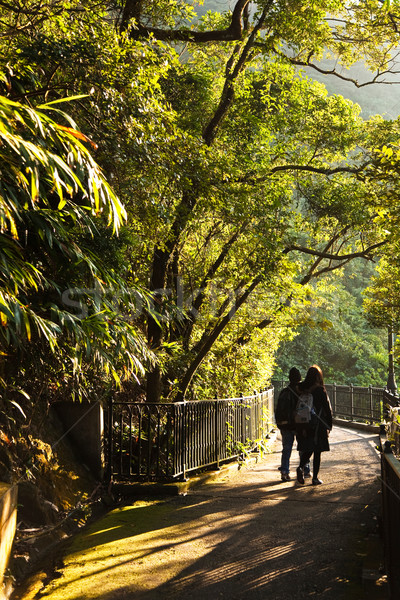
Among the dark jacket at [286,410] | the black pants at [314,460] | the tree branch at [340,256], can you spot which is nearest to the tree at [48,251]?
the black pants at [314,460]

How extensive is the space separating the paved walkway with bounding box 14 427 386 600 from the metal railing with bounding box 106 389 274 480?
60 centimetres

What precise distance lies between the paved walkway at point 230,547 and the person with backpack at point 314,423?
16.4 inches

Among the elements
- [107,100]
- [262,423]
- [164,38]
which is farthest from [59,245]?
[262,423]

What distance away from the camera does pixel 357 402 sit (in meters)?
22.7

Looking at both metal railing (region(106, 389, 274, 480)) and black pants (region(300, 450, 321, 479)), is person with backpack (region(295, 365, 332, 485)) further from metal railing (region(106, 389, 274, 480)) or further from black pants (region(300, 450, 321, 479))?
metal railing (region(106, 389, 274, 480))

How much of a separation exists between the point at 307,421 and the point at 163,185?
3979 mm

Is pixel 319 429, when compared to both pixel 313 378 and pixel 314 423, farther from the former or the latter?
pixel 313 378

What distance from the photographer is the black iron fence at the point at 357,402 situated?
20484 millimetres

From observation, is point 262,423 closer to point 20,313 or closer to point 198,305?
point 198,305

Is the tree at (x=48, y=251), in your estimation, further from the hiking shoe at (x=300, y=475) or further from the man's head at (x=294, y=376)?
the man's head at (x=294, y=376)

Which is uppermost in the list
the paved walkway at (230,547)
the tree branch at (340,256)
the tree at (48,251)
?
the tree branch at (340,256)

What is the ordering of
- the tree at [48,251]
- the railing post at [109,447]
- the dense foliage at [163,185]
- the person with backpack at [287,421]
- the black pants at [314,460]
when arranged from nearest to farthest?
the tree at [48,251] → the dense foliage at [163,185] → the railing post at [109,447] → the black pants at [314,460] → the person with backpack at [287,421]

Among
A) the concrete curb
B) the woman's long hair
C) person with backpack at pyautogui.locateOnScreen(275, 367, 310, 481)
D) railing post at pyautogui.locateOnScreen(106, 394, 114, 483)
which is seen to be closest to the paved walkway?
person with backpack at pyautogui.locateOnScreen(275, 367, 310, 481)

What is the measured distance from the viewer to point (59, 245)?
5.07 metres
